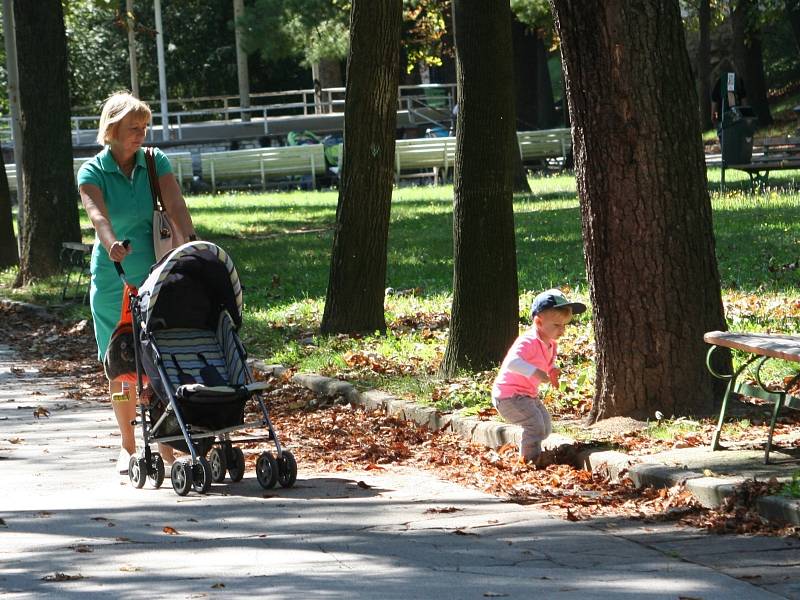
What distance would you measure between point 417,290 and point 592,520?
9.41m

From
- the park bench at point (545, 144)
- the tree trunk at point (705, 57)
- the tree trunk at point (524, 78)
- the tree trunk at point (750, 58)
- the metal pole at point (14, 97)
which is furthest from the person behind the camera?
the tree trunk at point (524, 78)

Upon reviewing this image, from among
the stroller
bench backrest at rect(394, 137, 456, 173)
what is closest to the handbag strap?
the stroller

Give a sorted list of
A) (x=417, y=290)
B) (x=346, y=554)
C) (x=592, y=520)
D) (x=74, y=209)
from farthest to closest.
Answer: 1. (x=74, y=209)
2. (x=417, y=290)
3. (x=592, y=520)
4. (x=346, y=554)

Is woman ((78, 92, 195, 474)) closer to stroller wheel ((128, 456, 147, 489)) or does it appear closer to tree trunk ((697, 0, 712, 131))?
stroller wheel ((128, 456, 147, 489))

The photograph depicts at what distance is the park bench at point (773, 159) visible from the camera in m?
23.1

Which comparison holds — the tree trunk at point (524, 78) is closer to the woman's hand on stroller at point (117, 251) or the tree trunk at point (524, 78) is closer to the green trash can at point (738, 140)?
the green trash can at point (738, 140)

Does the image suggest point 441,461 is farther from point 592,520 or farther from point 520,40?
point 520,40

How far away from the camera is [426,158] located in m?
35.8

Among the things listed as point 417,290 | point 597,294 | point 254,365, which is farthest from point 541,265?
point 597,294

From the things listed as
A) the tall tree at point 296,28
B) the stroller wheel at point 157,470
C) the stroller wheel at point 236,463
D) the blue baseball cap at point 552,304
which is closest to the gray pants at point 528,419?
the blue baseball cap at point 552,304

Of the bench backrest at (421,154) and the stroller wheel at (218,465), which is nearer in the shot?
the stroller wheel at (218,465)

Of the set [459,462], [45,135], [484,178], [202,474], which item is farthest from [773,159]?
[202,474]

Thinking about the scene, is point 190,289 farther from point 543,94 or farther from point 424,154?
point 543,94

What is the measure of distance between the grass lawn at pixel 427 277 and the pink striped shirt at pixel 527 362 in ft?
4.39
